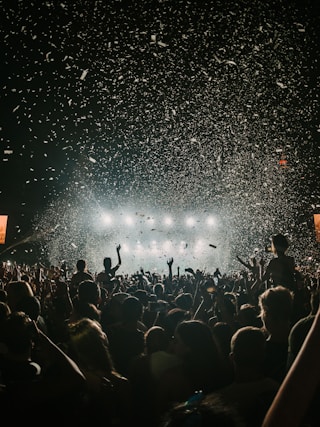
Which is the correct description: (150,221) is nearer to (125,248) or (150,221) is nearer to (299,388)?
(125,248)

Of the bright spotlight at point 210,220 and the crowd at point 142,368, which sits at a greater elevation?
the bright spotlight at point 210,220

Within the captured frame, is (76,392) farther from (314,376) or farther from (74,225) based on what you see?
(74,225)

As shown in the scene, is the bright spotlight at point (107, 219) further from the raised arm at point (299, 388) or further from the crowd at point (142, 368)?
the raised arm at point (299, 388)

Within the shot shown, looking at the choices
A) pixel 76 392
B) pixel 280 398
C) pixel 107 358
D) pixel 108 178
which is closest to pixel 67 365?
pixel 76 392

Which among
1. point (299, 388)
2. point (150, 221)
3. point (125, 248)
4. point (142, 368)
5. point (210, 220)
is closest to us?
point (299, 388)

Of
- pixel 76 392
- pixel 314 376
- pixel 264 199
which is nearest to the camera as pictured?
pixel 314 376

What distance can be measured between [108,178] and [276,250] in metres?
35.6

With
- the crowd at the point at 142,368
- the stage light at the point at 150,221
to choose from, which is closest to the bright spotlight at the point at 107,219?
the stage light at the point at 150,221

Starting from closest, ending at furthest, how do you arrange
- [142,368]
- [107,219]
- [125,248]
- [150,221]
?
[142,368]
[107,219]
[150,221]
[125,248]

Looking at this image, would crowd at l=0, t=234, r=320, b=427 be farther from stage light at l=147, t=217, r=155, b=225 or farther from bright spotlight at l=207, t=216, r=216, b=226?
stage light at l=147, t=217, r=155, b=225

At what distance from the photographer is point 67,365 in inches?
99.5

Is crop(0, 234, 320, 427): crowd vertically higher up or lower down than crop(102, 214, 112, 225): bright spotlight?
lower down

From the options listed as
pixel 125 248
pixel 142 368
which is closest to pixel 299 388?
pixel 142 368

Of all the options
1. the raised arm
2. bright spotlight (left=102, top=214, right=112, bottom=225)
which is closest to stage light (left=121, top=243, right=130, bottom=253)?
bright spotlight (left=102, top=214, right=112, bottom=225)
